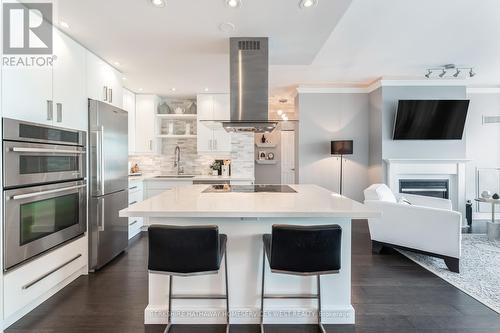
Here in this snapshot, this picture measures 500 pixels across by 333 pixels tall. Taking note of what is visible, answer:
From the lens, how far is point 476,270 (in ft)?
10.3

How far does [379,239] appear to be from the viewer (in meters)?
3.64

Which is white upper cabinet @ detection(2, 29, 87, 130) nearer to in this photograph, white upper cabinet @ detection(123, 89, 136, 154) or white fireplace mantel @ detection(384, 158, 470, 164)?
white upper cabinet @ detection(123, 89, 136, 154)

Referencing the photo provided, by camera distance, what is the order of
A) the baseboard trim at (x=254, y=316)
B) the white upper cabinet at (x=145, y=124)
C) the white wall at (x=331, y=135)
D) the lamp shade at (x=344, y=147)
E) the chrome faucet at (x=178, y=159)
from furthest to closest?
the chrome faucet at (x=178, y=159) → the white wall at (x=331, y=135) → the white upper cabinet at (x=145, y=124) → the lamp shade at (x=344, y=147) → the baseboard trim at (x=254, y=316)

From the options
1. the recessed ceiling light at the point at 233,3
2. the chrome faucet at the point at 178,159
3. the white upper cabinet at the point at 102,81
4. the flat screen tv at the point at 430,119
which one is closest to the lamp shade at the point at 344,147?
the flat screen tv at the point at 430,119

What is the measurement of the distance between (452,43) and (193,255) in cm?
392

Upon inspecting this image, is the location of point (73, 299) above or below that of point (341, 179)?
below

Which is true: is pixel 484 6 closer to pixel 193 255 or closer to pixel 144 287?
pixel 193 255

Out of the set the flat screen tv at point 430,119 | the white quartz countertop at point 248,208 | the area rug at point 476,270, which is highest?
the flat screen tv at point 430,119

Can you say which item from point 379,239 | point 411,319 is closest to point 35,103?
point 411,319

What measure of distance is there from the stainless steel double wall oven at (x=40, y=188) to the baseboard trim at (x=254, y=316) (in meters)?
1.12

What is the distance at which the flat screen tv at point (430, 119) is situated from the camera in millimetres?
4848

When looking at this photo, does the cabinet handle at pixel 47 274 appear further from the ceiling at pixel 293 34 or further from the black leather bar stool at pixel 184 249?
the ceiling at pixel 293 34

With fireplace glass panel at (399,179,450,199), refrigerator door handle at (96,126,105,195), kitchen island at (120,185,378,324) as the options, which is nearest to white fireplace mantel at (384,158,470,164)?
fireplace glass panel at (399,179,450,199)

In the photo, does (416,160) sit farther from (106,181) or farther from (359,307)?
(106,181)
